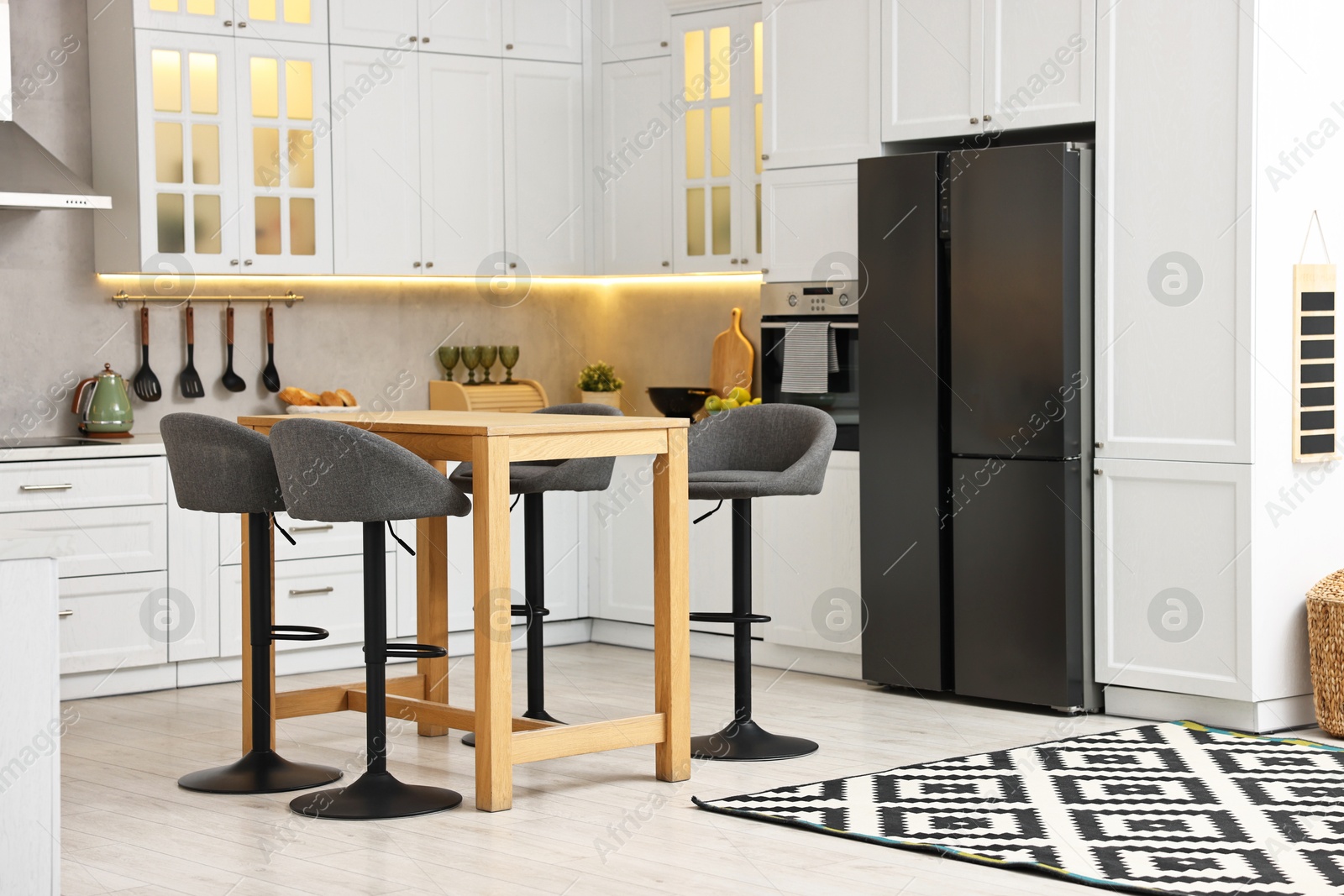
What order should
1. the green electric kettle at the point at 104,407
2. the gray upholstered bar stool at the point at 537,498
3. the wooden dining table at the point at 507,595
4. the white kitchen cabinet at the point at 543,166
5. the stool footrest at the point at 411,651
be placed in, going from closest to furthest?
1. the wooden dining table at the point at 507,595
2. the stool footrest at the point at 411,651
3. the gray upholstered bar stool at the point at 537,498
4. the green electric kettle at the point at 104,407
5. the white kitchen cabinet at the point at 543,166

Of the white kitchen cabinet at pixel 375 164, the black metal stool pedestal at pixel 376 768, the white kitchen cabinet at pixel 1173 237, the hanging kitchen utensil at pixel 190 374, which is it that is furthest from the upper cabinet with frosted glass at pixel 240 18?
the white kitchen cabinet at pixel 1173 237

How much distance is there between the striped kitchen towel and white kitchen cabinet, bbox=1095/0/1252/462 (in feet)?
3.36

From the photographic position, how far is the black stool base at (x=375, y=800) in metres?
3.95

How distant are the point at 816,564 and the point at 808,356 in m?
0.72

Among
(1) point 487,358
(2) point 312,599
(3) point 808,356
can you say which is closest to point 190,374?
(2) point 312,599

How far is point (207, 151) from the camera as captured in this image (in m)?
5.89

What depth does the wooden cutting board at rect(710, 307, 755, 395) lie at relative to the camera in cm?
638

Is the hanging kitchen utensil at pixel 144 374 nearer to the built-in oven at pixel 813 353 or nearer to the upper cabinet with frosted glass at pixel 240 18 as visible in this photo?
the upper cabinet with frosted glass at pixel 240 18

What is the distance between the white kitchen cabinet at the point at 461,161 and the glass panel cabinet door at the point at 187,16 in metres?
0.80

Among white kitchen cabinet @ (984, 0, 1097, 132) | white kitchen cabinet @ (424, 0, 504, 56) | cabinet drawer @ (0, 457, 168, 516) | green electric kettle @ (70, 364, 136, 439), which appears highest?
white kitchen cabinet @ (424, 0, 504, 56)

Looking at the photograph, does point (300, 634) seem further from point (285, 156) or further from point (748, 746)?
point (285, 156)

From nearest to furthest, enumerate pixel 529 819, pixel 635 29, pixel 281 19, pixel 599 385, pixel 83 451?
pixel 529 819
pixel 83 451
pixel 281 19
pixel 635 29
pixel 599 385

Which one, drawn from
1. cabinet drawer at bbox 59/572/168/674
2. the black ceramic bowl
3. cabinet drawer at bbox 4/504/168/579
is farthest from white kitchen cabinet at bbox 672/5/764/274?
cabinet drawer at bbox 59/572/168/674

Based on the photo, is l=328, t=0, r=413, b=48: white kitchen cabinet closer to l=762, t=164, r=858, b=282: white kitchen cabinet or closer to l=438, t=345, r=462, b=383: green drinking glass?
l=438, t=345, r=462, b=383: green drinking glass
